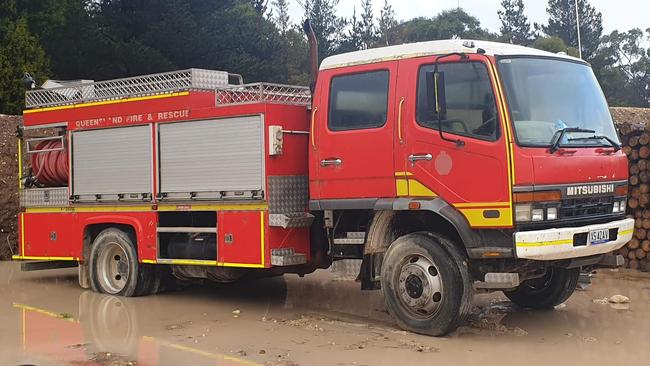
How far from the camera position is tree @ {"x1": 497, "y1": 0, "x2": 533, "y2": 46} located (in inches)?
2685

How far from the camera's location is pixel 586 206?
23.4 ft

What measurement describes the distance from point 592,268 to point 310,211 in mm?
3162

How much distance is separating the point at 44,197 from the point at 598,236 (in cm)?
792

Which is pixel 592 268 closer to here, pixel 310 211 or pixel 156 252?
pixel 310 211

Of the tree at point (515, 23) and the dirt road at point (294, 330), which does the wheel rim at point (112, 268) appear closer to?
the dirt road at point (294, 330)

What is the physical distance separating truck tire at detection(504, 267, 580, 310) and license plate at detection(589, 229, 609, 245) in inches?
41.9

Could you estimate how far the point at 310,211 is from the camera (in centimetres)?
854

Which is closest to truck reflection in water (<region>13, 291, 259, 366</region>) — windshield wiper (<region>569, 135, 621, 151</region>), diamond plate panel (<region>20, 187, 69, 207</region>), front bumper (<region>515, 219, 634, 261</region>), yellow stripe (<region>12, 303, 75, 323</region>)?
yellow stripe (<region>12, 303, 75, 323</region>)

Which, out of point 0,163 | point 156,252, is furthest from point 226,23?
point 156,252

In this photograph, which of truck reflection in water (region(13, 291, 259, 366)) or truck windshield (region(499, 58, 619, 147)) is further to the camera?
truck windshield (region(499, 58, 619, 147))

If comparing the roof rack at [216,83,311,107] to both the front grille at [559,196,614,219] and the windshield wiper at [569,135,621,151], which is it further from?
the front grille at [559,196,614,219]

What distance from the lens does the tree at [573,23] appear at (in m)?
64.9

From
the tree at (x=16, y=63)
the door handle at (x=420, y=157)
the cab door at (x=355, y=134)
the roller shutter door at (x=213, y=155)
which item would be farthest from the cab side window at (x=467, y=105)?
the tree at (x=16, y=63)

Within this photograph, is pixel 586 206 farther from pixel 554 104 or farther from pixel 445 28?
pixel 445 28
